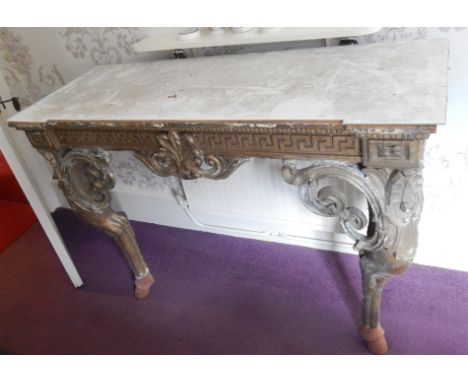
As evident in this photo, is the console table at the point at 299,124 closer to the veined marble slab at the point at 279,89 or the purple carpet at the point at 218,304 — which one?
the veined marble slab at the point at 279,89

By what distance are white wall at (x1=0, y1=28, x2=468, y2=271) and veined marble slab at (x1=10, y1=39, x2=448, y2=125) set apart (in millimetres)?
130

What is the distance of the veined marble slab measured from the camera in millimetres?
836

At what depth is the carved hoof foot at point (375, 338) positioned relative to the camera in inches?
47.8

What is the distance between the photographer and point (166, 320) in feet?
4.92

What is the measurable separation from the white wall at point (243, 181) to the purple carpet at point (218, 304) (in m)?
0.08

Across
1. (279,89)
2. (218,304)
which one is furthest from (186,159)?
(218,304)

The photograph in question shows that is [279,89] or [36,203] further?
[36,203]

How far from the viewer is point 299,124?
0.84 metres

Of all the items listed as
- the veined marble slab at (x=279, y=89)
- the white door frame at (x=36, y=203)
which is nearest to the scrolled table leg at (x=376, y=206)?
the veined marble slab at (x=279, y=89)

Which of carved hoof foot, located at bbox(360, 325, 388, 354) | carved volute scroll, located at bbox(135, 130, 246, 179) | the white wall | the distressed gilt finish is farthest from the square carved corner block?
carved hoof foot, located at bbox(360, 325, 388, 354)

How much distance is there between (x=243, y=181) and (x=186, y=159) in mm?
516

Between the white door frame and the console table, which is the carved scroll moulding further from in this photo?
the white door frame

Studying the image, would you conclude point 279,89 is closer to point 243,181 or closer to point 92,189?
point 243,181

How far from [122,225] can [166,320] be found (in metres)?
0.37
